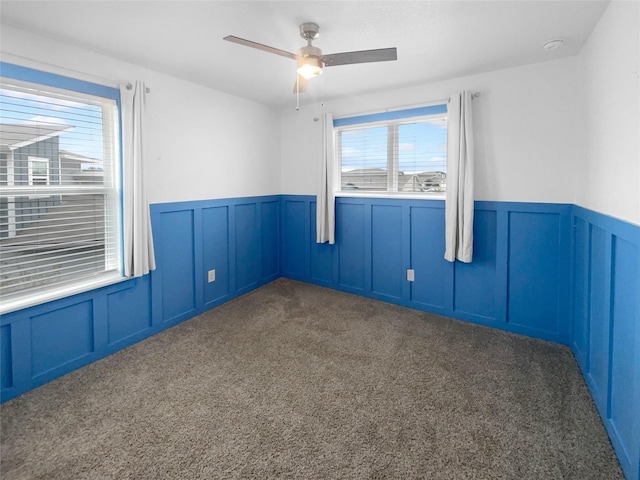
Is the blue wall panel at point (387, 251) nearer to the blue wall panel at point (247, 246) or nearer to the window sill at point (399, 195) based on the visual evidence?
the window sill at point (399, 195)

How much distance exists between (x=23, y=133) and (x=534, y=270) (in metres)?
4.01

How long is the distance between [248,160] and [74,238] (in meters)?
2.09

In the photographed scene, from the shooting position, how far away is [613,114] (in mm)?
1903

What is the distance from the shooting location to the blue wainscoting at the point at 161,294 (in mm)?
2295

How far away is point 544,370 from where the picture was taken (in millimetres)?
2510

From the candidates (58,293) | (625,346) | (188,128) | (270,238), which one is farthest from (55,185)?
(625,346)

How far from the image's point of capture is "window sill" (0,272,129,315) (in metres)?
2.21

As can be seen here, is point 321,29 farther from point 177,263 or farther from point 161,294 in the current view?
point 161,294

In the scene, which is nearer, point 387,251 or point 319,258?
point 387,251

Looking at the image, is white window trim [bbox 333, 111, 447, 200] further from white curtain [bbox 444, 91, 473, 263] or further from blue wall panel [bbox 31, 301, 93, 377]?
blue wall panel [bbox 31, 301, 93, 377]

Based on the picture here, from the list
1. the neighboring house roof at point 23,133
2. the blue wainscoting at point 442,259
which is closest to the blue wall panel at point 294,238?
the blue wainscoting at point 442,259

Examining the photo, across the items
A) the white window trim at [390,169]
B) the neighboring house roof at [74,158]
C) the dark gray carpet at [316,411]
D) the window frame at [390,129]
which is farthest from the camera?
the white window trim at [390,169]

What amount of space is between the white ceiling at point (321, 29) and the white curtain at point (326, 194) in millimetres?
977

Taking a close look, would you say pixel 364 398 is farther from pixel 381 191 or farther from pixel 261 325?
pixel 381 191
